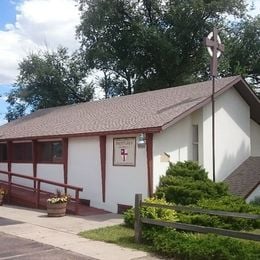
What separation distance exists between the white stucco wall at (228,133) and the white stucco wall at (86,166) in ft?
13.1

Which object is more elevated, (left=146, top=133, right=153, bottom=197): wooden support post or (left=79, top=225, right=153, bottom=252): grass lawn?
(left=146, top=133, right=153, bottom=197): wooden support post

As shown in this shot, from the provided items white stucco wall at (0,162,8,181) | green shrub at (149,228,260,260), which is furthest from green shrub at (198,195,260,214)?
white stucco wall at (0,162,8,181)

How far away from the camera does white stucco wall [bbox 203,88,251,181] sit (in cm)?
1808

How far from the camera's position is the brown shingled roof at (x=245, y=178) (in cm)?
1772

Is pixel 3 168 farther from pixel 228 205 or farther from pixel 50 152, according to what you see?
pixel 228 205

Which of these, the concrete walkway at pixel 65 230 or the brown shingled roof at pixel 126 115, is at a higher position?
the brown shingled roof at pixel 126 115

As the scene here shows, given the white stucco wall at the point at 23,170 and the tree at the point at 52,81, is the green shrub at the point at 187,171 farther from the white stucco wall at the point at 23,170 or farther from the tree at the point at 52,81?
the tree at the point at 52,81

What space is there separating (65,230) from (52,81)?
3237 cm

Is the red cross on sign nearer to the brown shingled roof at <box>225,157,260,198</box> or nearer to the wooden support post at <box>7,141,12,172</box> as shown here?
the brown shingled roof at <box>225,157,260,198</box>

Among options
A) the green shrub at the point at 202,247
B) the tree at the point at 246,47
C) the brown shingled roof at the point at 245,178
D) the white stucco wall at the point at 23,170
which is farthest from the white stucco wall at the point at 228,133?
the tree at the point at 246,47

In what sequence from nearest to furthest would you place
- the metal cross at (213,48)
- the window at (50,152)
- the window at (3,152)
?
the metal cross at (213,48)
the window at (50,152)
the window at (3,152)

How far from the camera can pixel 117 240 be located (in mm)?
11500

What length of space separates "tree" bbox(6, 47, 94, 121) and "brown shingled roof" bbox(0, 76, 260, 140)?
18.7 metres

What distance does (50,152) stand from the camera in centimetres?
2061
